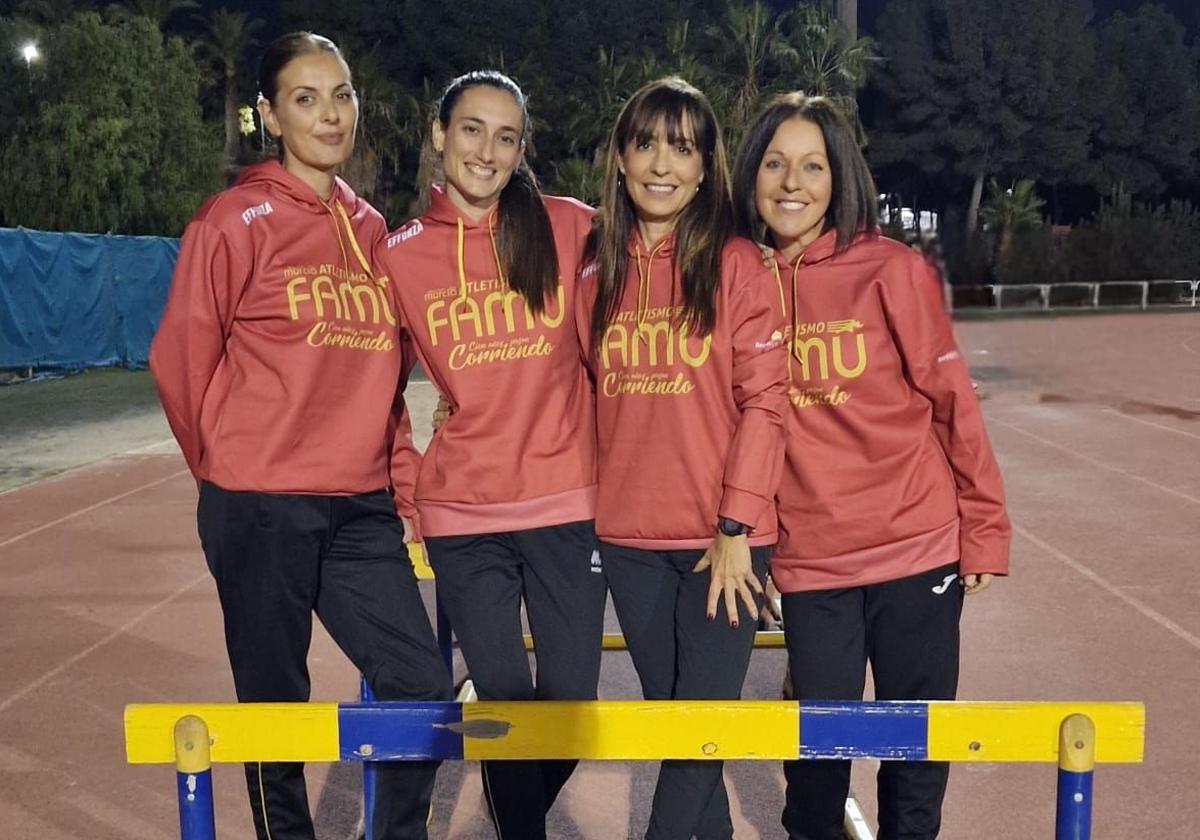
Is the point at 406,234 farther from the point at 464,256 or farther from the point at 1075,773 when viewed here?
the point at 1075,773

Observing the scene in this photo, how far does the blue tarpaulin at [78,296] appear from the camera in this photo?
15.2m

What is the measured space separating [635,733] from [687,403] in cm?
75

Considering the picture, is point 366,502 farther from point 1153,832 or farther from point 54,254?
point 54,254

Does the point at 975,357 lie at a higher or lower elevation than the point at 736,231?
lower

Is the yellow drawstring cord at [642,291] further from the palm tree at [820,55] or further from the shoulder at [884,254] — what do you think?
the palm tree at [820,55]

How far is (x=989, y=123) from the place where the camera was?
5756 centimetres

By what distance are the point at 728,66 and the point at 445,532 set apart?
49.6 m

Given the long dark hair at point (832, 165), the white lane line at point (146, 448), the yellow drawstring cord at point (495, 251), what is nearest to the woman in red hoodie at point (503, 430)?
the yellow drawstring cord at point (495, 251)

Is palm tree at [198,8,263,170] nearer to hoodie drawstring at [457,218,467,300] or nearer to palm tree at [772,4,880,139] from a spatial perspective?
palm tree at [772,4,880,139]

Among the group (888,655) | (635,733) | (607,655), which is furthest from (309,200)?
(607,655)

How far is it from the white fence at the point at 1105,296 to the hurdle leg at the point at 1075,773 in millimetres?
31514

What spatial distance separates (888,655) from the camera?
274cm

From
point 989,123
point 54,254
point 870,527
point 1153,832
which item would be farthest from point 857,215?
point 989,123

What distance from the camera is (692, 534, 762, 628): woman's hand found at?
2566mm
